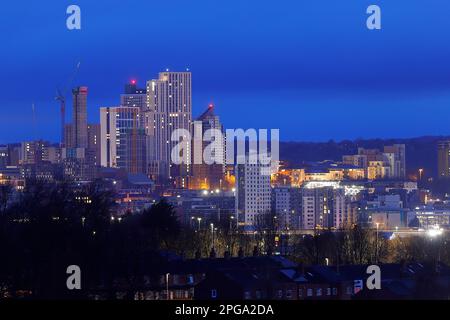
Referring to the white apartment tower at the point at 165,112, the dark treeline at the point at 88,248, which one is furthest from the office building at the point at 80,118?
the dark treeline at the point at 88,248

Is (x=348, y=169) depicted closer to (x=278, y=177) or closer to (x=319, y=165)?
(x=319, y=165)

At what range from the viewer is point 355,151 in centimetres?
10612

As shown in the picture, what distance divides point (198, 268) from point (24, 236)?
12.8 feet

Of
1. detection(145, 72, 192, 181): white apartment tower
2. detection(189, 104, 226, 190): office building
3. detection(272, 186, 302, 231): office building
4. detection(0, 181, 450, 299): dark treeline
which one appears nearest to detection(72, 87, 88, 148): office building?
detection(145, 72, 192, 181): white apartment tower

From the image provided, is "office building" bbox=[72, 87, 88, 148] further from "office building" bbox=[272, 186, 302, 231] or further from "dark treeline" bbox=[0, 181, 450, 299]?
"dark treeline" bbox=[0, 181, 450, 299]

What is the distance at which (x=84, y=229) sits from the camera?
2516 cm

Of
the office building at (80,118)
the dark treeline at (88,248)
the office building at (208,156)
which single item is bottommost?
the dark treeline at (88,248)

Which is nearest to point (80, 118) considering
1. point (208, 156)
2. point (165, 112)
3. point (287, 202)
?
point (165, 112)

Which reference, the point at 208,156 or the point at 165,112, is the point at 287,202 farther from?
the point at 165,112

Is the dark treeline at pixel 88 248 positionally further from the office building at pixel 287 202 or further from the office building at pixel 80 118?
the office building at pixel 80 118

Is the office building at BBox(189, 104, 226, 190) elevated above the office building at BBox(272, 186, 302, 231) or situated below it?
above

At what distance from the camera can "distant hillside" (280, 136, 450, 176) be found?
95900mm

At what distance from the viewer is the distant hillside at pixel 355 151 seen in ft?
315
